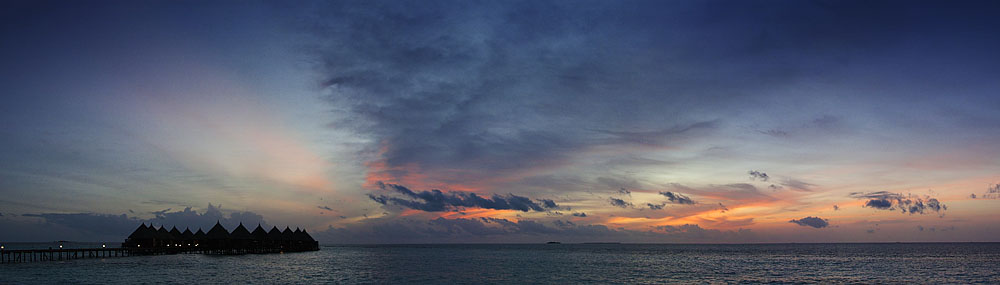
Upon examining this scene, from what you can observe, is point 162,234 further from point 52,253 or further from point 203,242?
point 52,253

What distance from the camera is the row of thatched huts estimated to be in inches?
3844

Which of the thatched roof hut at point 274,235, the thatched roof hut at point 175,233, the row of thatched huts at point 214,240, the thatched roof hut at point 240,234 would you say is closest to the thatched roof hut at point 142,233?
the row of thatched huts at point 214,240

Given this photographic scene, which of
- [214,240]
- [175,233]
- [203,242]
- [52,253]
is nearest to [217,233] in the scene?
[214,240]

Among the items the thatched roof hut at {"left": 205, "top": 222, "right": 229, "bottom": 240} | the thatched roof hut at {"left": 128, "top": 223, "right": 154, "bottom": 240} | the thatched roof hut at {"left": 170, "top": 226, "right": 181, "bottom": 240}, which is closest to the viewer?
the thatched roof hut at {"left": 128, "top": 223, "right": 154, "bottom": 240}

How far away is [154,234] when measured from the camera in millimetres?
98688

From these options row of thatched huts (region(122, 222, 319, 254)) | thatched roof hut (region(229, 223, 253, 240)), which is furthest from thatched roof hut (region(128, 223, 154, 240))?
thatched roof hut (region(229, 223, 253, 240))

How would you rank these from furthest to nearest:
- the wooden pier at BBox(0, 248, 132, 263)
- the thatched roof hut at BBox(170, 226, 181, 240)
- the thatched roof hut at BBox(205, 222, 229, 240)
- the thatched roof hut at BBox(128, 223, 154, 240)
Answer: the thatched roof hut at BBox(170, 226, 181, 240) → the thatched roof hut at BBox(205, 222, 229, 240) → the thatched roof hut at BBox(128, 223, 154, 240) → the wooden pier at BBox(0, 248, 132, 263)

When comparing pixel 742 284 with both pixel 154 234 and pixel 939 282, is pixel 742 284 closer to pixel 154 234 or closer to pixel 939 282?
pixel 939 282

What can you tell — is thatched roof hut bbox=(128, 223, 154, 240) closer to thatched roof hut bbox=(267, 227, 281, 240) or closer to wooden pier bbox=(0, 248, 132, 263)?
wooden pier bbox=(0, 248, 132, 263)

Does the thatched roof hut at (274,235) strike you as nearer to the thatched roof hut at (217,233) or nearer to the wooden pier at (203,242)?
the wooden pier at (203,242)

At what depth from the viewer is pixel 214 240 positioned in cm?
10200

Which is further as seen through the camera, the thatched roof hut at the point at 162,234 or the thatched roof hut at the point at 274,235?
the thatched roof hut at the point at 274,235

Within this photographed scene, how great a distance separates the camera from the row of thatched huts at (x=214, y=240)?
97625 millimetres

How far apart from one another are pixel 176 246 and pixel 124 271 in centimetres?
5055
